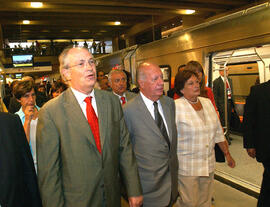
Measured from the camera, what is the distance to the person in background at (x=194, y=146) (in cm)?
234

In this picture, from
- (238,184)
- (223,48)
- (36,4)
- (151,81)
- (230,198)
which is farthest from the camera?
(36,4)

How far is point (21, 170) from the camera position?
4.65 ft

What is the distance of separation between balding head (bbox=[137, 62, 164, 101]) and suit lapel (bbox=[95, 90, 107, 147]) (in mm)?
530

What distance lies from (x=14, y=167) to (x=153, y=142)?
1.13 m

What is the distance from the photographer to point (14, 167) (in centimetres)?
135

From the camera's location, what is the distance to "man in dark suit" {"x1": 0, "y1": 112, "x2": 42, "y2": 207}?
131 cm

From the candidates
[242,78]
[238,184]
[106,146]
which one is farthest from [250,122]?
[242,78]

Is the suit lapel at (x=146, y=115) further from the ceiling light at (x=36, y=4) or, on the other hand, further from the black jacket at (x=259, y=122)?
the ceiling light at (x=36, y=4)

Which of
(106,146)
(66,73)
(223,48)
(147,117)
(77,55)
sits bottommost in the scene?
(106,146)

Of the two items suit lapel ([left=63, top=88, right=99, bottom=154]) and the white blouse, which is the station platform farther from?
suit lapel ([left=63, top=88, right=99, bottom=154])

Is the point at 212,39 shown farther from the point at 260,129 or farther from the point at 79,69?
→ the point at 79,69

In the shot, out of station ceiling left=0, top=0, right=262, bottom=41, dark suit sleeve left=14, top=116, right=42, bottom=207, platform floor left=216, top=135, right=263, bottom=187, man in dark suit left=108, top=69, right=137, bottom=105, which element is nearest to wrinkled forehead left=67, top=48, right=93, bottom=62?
dark suit sleeve left=14, top=116, right=42, bottom=207

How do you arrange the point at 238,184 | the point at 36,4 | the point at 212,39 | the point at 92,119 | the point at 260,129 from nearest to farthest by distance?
the point at 92,119 < the point at 260,129 < the point at 238,184 < the point at 212,39 < the point at 36,4

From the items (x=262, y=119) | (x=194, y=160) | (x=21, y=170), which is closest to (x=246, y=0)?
(x=262, y=119)
